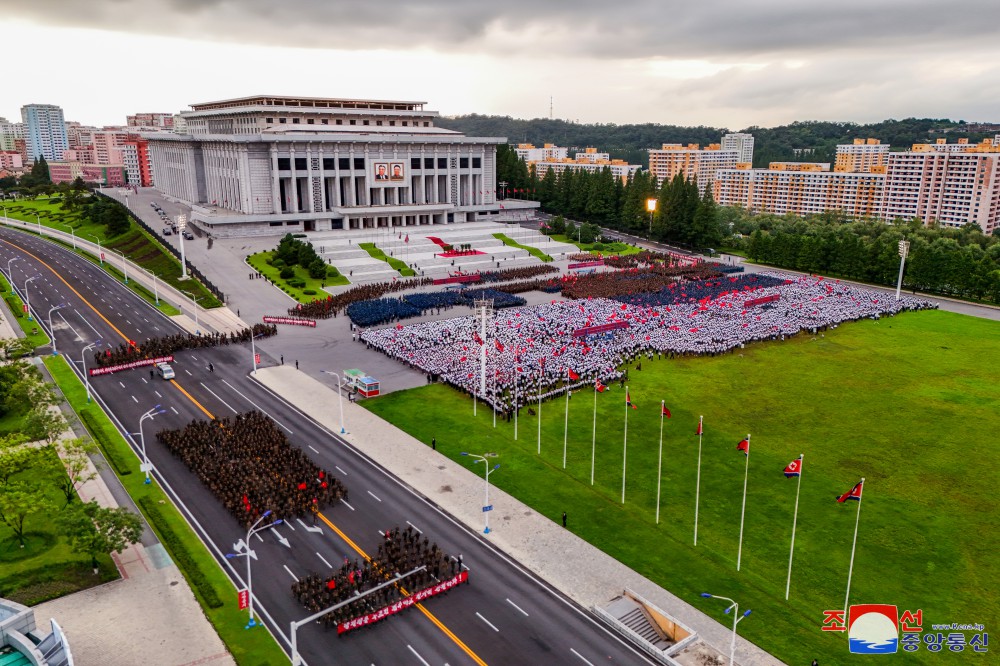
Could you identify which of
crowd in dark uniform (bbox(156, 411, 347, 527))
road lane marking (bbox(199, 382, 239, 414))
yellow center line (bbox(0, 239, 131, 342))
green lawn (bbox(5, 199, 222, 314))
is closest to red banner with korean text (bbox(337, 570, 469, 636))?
crowd in dark uniform (bbox(156, 411, 347, 527))

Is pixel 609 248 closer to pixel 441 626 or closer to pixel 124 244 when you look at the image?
pixel 124 244

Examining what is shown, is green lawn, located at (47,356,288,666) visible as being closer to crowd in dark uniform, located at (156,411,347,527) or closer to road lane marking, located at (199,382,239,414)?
crowd in dark uniform, located at (156,411,347,527)

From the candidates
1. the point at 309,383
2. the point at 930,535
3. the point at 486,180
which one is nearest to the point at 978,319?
the point at 930,535

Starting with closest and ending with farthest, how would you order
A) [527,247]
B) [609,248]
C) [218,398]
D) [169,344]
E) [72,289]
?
[218,398]
[169,344]
[72,289]
[527,247]
[609,248]

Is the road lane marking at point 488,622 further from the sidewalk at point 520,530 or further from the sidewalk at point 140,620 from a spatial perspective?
the sidewalk at point 140,620

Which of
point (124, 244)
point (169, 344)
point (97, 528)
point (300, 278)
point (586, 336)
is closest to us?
point (97, 528)

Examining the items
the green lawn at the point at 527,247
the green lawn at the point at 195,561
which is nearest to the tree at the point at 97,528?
the green lawn at the point at 195,561

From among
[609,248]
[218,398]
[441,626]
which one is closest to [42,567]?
[441,626]
